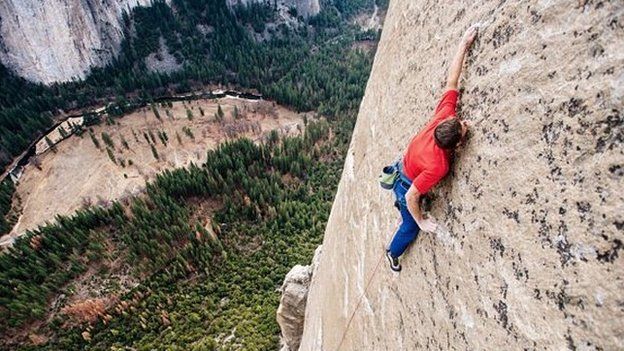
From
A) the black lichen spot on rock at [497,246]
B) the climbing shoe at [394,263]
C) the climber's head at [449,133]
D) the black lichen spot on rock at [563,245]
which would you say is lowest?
the climbing shoe at [394,263]

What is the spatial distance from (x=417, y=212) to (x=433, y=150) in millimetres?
711

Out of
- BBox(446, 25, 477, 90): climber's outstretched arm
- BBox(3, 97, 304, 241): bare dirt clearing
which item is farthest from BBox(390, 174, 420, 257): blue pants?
BBox(3, 97, 304, 241): bare dirt clearing

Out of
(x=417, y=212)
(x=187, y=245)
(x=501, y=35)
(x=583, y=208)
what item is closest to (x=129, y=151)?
(x=187, y=245)

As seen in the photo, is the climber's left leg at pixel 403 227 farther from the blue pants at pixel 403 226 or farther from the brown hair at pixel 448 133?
the brown hair at pixel 448 133

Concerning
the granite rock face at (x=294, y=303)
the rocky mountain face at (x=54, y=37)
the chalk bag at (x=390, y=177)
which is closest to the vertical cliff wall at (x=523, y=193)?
the chalk bag at (x=390, y=177)

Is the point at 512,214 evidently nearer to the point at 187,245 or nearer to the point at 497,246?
the point at 497,246

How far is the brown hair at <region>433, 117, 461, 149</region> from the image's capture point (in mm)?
3078

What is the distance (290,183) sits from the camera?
103 ft

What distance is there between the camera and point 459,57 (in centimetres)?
344

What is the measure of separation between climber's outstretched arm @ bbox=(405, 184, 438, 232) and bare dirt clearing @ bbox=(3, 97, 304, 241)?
34.0 metres

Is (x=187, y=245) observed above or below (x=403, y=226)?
below

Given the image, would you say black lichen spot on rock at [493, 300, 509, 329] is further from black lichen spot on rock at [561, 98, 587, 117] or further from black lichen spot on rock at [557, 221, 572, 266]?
black lichen spot on rock at [561, 98, 587, 117]

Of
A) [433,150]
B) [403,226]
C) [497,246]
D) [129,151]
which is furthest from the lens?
[129,151]

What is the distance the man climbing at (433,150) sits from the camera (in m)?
3.14
